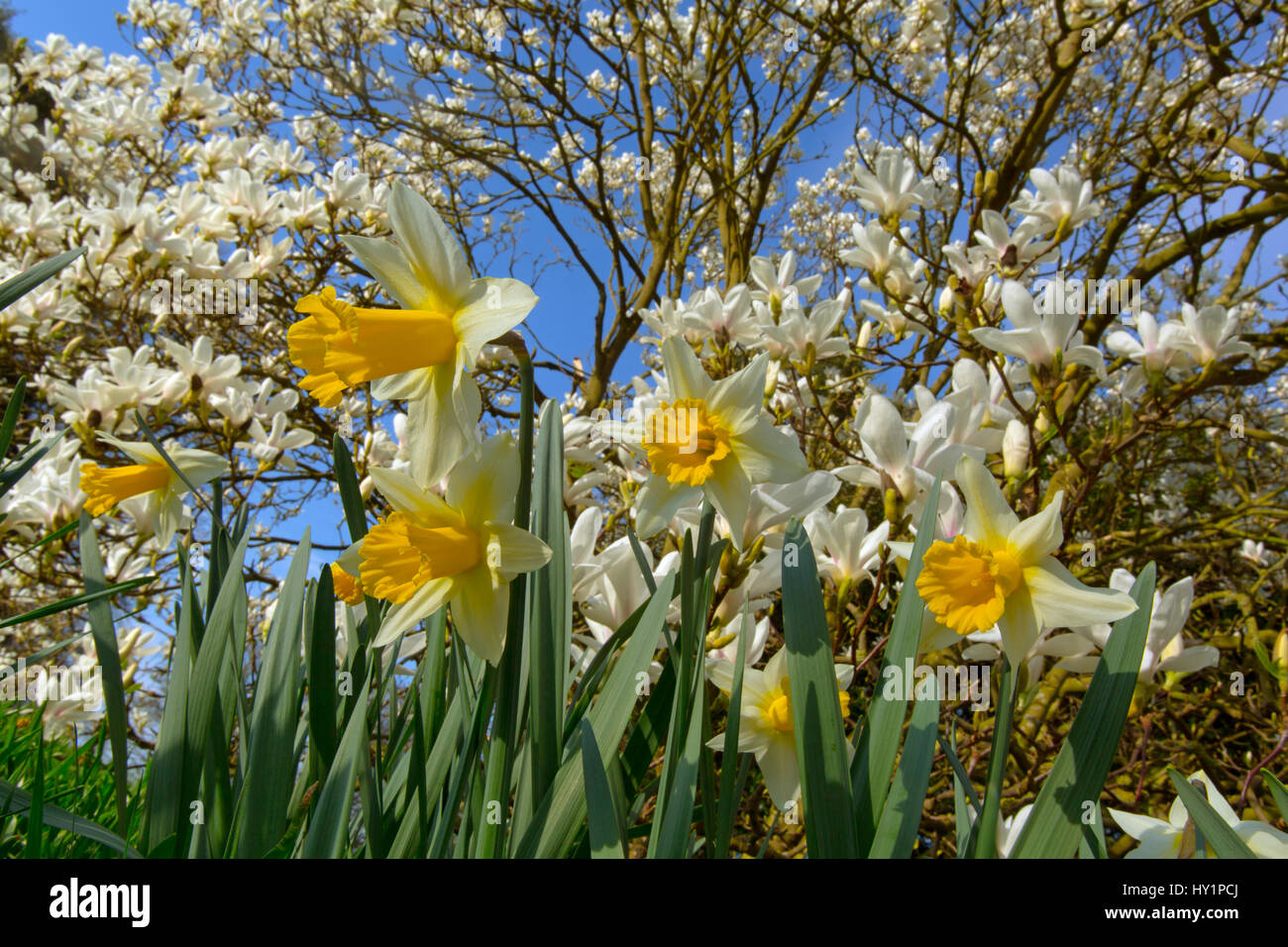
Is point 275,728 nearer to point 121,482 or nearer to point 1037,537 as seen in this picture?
point 121,482

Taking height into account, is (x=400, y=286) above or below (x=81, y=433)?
below

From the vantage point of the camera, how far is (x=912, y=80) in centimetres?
490

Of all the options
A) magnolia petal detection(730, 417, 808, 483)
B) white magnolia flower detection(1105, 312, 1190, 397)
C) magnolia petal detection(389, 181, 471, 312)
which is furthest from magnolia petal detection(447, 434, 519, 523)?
white magnolia flower detection(1105, 312, 1190, 397)

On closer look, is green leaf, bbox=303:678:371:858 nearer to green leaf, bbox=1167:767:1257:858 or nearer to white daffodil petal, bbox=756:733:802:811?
white daffodil petal, bbox=756:733:802:811

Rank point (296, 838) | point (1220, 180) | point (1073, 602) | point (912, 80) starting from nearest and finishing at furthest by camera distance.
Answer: point (1073, 602) < point (296, 838) < point (1220, 180) < point (912, 80)

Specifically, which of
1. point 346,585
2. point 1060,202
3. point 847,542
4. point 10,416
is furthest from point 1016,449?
point 10,416

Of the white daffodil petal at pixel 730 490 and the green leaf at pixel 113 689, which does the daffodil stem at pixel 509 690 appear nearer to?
the white daffodil petal at pixel 730 490

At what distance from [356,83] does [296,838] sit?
15.1ft

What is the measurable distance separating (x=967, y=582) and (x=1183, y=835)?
10.7 inches

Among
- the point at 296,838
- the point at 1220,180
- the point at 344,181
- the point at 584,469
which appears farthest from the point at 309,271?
the point at 1220,180

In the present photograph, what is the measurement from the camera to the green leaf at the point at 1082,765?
571 mm

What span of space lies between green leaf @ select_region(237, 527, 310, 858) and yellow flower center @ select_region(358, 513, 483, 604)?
21 centimetres

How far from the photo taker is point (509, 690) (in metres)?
0.62
